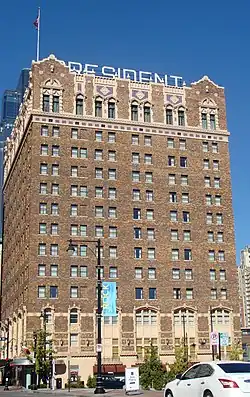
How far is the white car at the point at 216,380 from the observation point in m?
17.1

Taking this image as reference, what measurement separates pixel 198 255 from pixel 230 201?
36.6ft

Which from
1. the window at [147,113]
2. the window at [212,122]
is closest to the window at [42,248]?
the window at [147,113]

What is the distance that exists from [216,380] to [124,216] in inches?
2825

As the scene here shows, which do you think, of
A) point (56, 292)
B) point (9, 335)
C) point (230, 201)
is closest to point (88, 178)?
point (56, 292)

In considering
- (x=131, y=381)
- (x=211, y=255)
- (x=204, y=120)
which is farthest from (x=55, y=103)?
(x=131, y=381)

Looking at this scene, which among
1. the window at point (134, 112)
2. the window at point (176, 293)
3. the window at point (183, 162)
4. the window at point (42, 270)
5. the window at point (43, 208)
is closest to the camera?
the window at point (42, 270)

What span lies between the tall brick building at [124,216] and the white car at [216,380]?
61.6 metres

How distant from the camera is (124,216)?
8925 centimetres

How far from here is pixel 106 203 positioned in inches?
3506

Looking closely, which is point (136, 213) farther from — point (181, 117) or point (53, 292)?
point (181, 117)

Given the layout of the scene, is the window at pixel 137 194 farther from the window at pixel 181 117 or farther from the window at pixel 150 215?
the window at pixel 181 117

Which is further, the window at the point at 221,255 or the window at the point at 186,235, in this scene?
the window at the point at 221,255

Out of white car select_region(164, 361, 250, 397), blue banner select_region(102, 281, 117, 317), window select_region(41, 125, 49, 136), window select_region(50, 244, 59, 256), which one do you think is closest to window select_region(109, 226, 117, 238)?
window select_region(50, 244, 59, 256)

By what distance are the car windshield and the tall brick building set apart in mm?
62974
